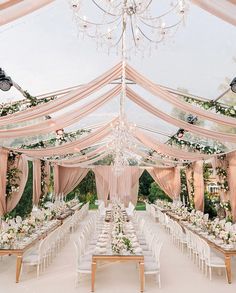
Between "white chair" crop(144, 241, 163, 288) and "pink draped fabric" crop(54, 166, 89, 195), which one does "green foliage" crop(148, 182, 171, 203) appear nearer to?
"pink draped fabric" crop(54, 166, 89, 195)

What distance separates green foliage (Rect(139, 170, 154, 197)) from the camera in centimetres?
2178

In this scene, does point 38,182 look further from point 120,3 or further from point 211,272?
point 120,3

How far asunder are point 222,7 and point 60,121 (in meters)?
4.18

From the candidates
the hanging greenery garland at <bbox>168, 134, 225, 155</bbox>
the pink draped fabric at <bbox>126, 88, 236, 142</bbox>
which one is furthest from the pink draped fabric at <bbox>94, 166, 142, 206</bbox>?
the pink draped fabric at <bbox>126, 88, 236, 142</bbox>

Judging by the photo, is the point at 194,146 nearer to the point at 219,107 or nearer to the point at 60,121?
the point at 219,107

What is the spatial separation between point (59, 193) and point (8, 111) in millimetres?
10597

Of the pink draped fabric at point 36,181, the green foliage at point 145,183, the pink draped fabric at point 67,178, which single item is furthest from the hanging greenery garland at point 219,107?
the green foliage at point 145,183

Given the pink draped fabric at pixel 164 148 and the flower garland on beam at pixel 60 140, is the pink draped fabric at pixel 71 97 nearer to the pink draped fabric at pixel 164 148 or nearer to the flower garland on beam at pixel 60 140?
the pink draped fabric at pixel 164 148

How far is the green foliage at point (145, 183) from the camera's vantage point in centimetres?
2178

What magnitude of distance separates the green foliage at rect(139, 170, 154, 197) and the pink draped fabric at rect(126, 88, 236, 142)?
1487 cm

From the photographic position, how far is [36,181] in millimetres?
12586

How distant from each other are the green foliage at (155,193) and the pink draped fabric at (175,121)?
13899 millimetres

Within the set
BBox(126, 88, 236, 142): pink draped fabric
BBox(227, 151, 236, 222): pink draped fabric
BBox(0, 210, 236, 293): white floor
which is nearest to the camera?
BBox(0, 210, 236, 293): white floor

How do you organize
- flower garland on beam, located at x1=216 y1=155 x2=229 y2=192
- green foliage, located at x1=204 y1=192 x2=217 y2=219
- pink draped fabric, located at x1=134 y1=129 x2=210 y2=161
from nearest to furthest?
pink draped fabric, located at x1=134 y1=129 x2=210 y2=161 < flower garland on beam, located at x1=216 y1=155 x2=229 y2=192 < green foliage, located at x1=204 y1=192 x2=217 y2=219
